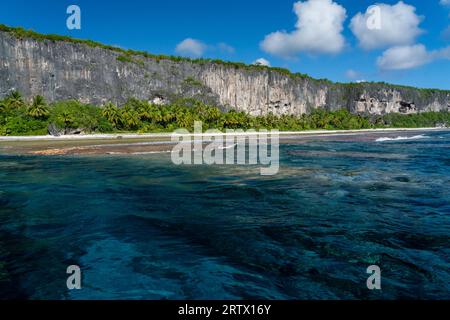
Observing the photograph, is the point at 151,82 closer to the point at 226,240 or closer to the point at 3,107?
the point at 3,107

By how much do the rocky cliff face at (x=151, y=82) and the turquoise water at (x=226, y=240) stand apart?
9259 cm

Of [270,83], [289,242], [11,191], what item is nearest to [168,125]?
[270,83]

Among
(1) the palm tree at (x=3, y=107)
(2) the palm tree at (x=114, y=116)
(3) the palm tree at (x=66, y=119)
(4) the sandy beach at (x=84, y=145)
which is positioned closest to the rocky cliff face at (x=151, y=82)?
(1) the palm tree at (x=3, y=107)

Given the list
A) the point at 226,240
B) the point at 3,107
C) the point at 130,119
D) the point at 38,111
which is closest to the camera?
the point at 226,240

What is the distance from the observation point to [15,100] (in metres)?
83.1

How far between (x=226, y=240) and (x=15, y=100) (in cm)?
9247

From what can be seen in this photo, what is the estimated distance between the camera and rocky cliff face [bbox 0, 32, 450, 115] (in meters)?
93.0

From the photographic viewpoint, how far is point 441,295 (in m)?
5.41

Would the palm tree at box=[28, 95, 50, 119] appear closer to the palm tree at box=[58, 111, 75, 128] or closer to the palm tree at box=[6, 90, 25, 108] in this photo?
the palm tree at box=[58, 111, 75, 128]

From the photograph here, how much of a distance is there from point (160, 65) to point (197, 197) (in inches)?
4612

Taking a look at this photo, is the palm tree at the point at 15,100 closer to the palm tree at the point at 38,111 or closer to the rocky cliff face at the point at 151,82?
the rocky cliff face at the point at 151,82

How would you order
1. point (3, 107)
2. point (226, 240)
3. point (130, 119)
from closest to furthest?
point (226, 240) → point (3, 107) → point (130, 119)

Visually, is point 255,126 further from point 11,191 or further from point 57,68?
point 11,191

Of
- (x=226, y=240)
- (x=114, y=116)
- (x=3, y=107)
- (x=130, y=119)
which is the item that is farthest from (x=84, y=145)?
(x=3, y=107)
